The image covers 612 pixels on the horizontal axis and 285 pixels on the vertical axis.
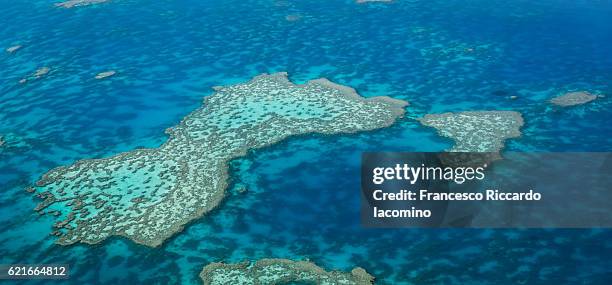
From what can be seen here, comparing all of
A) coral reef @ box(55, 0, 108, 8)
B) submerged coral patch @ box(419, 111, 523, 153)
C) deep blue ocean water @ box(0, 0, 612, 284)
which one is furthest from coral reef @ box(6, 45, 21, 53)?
submerged coral patch @ box(419, 111, 523, 153)

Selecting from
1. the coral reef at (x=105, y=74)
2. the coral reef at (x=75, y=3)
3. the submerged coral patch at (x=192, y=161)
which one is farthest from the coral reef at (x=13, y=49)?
the submerged coral patch at (x=192, y=161)

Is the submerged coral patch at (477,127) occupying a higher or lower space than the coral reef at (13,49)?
lower

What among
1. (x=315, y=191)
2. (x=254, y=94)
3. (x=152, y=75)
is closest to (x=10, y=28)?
(x=152, y=75)

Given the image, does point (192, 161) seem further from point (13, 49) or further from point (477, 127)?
point (13, 49)

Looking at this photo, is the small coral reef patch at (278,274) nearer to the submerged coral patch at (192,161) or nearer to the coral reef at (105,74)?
the submerged coral patch at (192,161)

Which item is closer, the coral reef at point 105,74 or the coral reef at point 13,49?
the coral reef at point 105,74

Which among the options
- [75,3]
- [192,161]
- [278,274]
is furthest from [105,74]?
[278,274]
